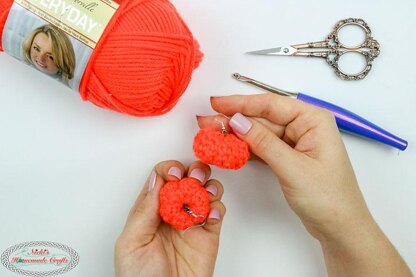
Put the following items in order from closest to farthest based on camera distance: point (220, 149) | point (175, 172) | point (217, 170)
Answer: point (220, 149) < point (175, 172) < point (217, 170)

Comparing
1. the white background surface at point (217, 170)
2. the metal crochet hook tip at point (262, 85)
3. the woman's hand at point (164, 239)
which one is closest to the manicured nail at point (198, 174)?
the woman's hand at point (164, 239)

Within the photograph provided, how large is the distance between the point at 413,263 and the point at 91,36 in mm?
840

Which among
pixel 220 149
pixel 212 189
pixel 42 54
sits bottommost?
pixel 212 189

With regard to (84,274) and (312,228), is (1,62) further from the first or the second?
(312,228)

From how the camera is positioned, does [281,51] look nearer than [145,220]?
No

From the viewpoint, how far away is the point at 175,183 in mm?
789

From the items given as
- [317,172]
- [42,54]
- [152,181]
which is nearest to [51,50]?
[42,54]

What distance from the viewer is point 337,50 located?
919mm

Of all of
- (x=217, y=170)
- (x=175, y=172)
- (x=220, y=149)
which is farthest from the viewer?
(x=217, y=170)

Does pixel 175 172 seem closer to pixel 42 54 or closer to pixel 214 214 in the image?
pixel 214 214

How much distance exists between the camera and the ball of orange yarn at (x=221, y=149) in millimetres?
722

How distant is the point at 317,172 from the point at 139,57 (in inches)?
14.9

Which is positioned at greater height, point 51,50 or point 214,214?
point 51,50

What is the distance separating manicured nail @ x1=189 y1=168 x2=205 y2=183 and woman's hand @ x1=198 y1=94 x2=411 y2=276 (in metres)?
0.10
